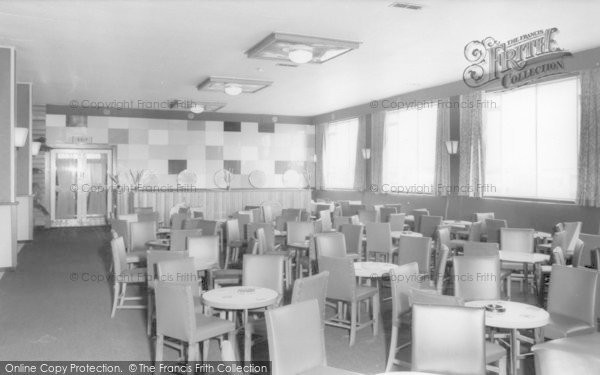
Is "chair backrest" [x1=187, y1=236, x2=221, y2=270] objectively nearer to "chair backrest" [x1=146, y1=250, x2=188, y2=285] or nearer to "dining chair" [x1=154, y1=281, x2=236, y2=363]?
"chair backrest" [x1=146, y1=250, x2=188, y2=285]

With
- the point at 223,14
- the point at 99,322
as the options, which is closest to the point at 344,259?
the point at 99,322

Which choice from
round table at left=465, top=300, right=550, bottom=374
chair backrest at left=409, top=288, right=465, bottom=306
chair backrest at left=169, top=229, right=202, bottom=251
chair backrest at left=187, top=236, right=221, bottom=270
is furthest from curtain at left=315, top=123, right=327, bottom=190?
chair backrest at left=409, top=288, right=465, bottom=306

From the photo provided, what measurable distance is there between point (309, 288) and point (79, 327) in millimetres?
2943

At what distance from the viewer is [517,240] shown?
641 cm

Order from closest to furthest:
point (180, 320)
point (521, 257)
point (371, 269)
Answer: point (180, 320), point (371, 269), point (521, 257)

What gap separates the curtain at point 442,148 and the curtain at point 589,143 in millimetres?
3011

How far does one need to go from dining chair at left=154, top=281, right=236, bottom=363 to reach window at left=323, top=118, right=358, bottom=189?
10.9 meters

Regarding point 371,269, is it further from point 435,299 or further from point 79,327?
point 79,327

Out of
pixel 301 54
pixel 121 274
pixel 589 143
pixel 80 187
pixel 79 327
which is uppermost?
pixel 301 54

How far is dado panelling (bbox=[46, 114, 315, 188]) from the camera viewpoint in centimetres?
1427

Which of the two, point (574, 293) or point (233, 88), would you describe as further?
point (233, 88)

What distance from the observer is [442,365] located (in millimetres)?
2936

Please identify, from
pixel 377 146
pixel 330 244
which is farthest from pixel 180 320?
pixel 377 146

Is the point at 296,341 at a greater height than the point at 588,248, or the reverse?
the point at 588,248
